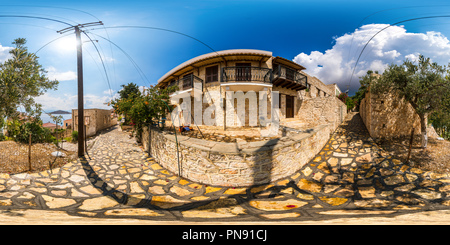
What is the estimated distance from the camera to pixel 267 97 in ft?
30.9

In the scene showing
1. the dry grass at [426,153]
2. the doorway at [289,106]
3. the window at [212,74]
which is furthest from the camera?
the doorway at [289,106]

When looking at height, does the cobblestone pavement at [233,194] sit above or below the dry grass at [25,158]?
below

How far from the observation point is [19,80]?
4449mm

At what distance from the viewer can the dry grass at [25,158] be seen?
4.26 metres

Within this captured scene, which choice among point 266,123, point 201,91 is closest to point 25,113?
point 201,91

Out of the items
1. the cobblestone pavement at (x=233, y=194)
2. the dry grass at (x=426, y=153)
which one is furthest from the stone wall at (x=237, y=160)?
the dry grass at (x=426, y=153)

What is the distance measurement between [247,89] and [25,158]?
32.4ft

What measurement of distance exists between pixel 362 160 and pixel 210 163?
17.0ft

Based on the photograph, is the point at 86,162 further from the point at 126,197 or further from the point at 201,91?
the point at 201,91

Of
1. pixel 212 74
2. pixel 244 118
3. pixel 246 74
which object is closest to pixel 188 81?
pixel 212 74

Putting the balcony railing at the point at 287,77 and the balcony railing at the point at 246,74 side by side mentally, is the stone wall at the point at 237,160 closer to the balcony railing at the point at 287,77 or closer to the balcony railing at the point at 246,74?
the balcony railing at the point at 246,74

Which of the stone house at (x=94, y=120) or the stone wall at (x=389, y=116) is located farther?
the stone house at (x=94, y=120)

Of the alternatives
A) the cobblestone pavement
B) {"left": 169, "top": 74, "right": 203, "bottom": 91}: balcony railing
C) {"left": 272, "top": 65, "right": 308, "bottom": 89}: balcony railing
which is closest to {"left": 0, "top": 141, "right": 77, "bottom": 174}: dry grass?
the cobblestone pavement

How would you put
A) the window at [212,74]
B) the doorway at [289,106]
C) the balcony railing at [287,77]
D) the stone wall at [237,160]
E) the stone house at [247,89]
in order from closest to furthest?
1. the stone wall at [237,160]
2. the stone house at [247,89]
3. the balcony railing at [287,77]
4. the window at [212,74]
5. the doorway at [289,106]
